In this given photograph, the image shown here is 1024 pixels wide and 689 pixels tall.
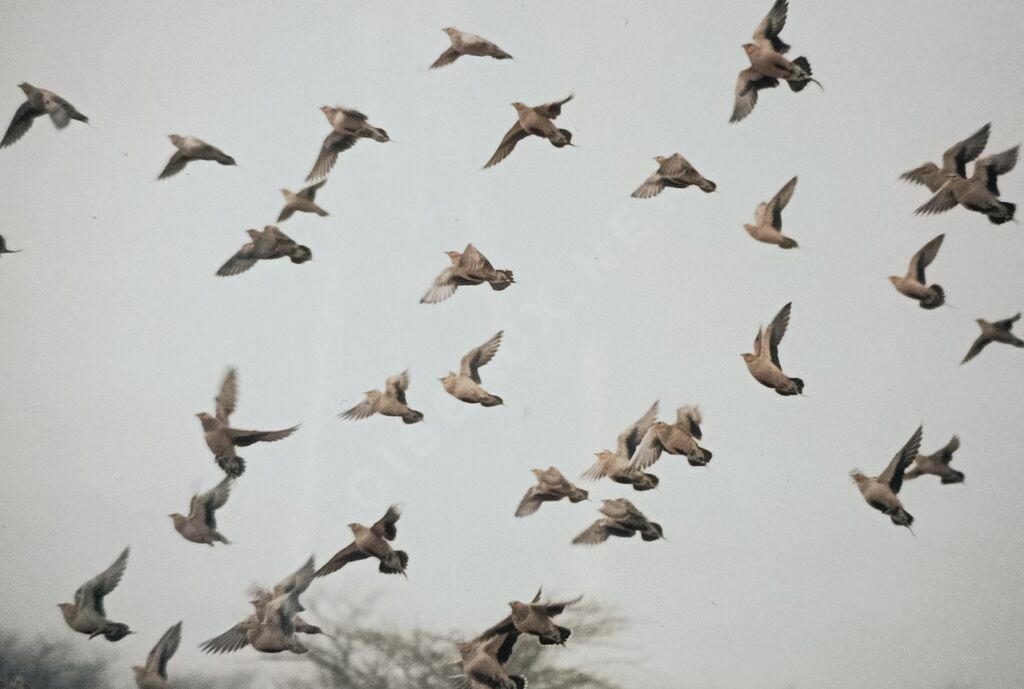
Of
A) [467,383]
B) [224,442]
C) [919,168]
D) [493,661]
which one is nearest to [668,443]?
[467,383]

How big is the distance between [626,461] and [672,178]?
30.4 inches

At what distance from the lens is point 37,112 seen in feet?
10.0

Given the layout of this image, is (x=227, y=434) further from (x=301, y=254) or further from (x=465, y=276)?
(x=465, y=276)

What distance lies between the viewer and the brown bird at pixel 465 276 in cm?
296

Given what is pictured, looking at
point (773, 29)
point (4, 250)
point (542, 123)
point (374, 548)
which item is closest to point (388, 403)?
point (374, 548)

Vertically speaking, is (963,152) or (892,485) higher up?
(963,152)

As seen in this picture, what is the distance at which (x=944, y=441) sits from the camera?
2951mm

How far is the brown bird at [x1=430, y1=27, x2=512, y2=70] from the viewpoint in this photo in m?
3.02

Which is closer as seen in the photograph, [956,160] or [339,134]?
[956,160]

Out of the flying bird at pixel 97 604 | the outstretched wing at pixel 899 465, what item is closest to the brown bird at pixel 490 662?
the flying bird at pixel 97 604

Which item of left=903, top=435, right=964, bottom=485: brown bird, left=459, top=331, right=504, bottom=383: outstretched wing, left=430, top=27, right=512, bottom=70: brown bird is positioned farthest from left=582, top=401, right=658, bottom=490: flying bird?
left=430, top=27, right=512, bottom=70: brown bird

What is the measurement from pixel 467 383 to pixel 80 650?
1.29 m

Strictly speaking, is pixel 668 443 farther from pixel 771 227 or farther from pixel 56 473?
pixel 56 473

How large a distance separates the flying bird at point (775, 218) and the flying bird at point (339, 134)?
1.03m
